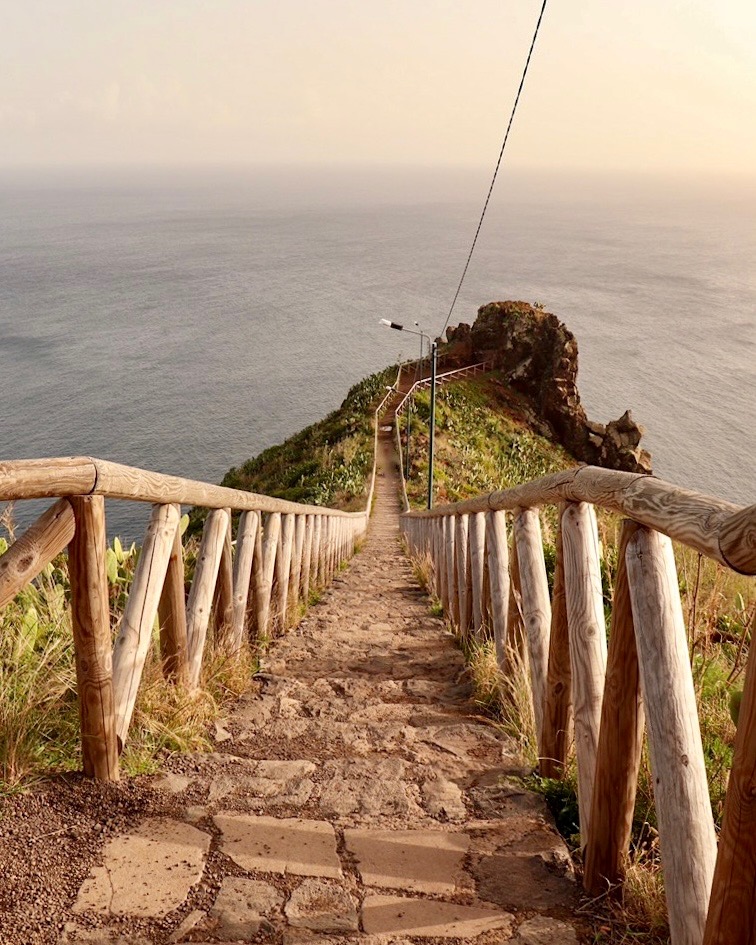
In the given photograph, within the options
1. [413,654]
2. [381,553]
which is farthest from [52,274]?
[413,654]

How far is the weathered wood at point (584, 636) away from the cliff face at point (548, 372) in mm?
51189

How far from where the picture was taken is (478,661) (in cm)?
494

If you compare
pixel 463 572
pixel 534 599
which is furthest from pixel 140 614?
pixel 463 572

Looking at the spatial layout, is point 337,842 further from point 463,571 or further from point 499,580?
point 463,571

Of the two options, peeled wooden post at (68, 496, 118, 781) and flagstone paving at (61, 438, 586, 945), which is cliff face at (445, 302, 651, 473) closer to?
flagstone paving at (61, 438, 586, 945)

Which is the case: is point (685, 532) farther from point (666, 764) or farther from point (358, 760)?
point (358, 760)

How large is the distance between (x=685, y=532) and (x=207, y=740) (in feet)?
8.13

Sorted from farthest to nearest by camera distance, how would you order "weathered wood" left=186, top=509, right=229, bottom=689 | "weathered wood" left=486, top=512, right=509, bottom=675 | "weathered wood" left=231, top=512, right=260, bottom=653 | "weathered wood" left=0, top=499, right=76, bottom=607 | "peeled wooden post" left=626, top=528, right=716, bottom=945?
"weathered wood" left=231, top=512, right=260, bottom=653
"weathered wood" left=486, top=512, right=509, bottom=675
"weathered wood" left=186, top=509, right=229, bottom=689
"weathered wood" left=0, top=499, right=76, bottom=607
"peeled wooden post" left=626, top=528, right=716, bottom=945

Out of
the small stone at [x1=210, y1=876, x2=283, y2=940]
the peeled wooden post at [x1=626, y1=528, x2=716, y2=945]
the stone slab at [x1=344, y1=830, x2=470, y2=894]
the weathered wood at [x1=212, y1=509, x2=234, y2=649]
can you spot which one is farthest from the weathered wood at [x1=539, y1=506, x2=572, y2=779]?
the weathered wood at [x1=212, y1=509, x2=234, y2=649]

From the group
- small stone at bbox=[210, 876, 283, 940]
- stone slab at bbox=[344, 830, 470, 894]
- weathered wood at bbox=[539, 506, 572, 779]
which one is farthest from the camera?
weathered wood at bbox=[539, 506, 572, 779]

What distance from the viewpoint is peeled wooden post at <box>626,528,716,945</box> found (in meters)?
1.90

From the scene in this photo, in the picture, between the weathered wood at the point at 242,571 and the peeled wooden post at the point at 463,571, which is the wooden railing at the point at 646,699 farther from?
the peeled wooden post at the point at 463,571

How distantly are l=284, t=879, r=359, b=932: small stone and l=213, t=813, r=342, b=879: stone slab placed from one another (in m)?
0.08

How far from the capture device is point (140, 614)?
3242mm
